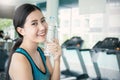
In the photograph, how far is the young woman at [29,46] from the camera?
0.98 metres

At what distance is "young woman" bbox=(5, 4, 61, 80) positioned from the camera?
38.7 inches

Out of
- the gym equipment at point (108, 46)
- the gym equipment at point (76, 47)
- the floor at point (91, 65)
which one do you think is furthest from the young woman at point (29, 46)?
the gym equipment at point (76, 47)

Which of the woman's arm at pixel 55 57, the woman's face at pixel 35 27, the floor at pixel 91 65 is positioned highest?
the woman's face at pixel 35 27

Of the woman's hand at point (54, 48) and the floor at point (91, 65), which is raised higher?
the woman's hand at point (54, 48)

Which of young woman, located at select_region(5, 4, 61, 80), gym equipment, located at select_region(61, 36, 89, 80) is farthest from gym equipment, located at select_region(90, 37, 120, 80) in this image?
young woman, located at select_region(5, 4, 61, 80)

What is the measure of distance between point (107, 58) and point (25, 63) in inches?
136

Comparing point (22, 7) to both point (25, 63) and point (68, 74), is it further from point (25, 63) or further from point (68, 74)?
point (68, 74)

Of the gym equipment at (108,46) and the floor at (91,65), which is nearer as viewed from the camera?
the gym equipment at (108,46)

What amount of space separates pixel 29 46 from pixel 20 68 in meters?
0.18

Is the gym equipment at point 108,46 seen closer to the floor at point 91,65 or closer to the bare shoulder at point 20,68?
the floor at point 91,65

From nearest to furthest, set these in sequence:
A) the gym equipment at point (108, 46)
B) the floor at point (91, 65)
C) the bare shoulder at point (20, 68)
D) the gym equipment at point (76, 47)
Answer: the bare shoulder at point (20, 68) → the gym equipment at point (108, 46) → the floor at point (91, 65) → the gym equipment at point (76, 47)

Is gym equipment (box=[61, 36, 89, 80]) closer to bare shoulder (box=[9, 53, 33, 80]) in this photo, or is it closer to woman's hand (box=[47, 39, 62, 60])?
woman's hand (box=[47, 39, 62, 60])

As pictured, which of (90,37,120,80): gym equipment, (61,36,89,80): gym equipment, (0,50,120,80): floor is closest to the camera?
(90,37,120,80): gym equipment

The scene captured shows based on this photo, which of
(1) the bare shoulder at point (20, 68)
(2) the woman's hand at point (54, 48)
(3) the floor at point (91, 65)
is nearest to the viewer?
(1) the bare shoulder at point (20, 68)
